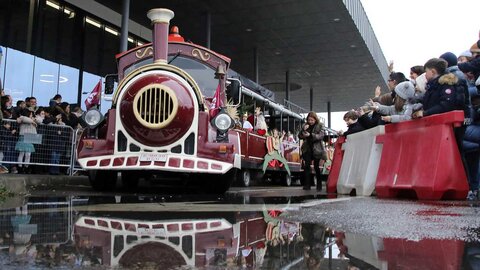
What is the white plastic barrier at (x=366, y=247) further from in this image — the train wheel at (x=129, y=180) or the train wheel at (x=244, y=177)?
the train wheel at (x=244, y=177)

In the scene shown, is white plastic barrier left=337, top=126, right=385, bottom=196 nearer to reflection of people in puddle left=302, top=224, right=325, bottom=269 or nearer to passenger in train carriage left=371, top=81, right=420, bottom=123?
passenger in train carriage left=371, top=81, right=420, bottom=123

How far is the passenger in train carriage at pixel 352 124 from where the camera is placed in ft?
28.8

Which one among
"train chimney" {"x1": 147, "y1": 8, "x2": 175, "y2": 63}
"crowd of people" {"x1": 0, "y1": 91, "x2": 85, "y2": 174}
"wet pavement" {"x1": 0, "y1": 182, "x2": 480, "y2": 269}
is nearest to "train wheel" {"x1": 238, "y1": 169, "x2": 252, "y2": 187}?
"crowd of people" {"x1": 0, "y1": 91, "x2": 85, "y2": 174}

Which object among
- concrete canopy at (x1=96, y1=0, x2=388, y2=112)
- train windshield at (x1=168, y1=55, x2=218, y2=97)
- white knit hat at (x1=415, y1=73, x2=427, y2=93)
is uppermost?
concrete canopy at (x1=96, y1=0, x2=388, y2=112)

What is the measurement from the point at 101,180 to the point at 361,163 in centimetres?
451

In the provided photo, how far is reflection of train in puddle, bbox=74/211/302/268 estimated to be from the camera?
221 centimetres

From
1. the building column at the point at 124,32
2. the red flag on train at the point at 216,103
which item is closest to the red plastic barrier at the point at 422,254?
the red flag on train at the point at 216,103

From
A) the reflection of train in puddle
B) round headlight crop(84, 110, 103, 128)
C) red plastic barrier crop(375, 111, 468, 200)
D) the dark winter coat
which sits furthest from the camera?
the dark winter coat

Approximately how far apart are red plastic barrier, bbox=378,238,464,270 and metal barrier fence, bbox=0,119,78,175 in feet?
27.0

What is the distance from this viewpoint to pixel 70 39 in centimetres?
1756

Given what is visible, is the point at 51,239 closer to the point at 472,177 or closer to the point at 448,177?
the point at 448,177

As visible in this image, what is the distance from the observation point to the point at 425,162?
605 centimetres

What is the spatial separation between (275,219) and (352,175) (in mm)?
4396

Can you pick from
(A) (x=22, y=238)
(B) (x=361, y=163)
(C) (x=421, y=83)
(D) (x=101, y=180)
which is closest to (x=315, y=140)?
(B) (x=361, y=163)
